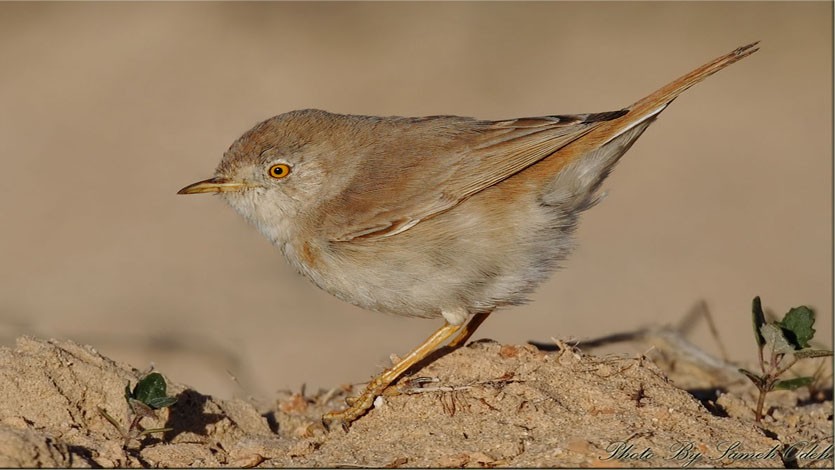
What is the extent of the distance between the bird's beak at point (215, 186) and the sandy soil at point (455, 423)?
1.21m

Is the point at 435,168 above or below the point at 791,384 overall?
above

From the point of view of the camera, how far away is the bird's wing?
586 centimetres

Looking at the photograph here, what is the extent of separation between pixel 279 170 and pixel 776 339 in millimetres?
3034

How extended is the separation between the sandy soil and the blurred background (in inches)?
51.0

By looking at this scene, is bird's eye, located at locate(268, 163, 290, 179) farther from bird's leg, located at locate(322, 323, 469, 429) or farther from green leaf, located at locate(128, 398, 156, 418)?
green leaf, located at locate(128, 398, 156, 418)

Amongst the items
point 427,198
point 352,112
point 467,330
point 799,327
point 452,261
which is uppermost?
point 352,112

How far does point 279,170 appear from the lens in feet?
20.3

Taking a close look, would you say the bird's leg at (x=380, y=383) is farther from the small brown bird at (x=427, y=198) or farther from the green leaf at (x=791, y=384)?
the green leaf at (x=791, y=384)

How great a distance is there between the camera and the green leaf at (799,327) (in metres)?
5.11

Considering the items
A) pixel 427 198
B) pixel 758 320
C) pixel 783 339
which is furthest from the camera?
pixel 427 198

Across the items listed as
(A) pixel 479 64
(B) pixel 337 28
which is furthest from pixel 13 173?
(A) pixel 479 64

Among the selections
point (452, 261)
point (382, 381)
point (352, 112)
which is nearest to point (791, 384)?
point (452, 261)

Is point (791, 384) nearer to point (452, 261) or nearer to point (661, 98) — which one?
point (661, 98)

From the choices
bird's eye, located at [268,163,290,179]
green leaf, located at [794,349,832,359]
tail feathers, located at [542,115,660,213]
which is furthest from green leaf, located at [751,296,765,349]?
bird's eye, located at [268,163,290,179]
